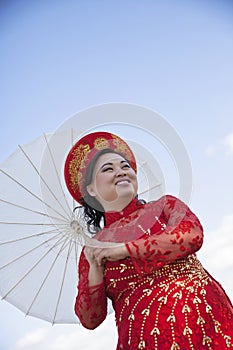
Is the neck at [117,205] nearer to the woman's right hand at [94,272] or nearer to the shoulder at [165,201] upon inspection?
the shoulder at [165,201]

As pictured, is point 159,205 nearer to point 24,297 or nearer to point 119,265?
point 119,265

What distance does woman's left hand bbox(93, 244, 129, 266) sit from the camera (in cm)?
186

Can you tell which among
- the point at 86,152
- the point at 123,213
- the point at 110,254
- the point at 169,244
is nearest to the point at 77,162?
the point at 86,152

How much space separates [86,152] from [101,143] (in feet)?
0.30

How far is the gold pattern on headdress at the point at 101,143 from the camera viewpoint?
2436 millimetres

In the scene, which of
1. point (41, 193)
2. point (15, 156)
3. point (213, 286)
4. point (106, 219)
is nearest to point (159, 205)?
point (106, 219)

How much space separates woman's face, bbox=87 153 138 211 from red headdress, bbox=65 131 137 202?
81 millimetres

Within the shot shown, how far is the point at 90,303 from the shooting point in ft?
6.75

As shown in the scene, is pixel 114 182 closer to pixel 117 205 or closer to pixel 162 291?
pixel 117 205

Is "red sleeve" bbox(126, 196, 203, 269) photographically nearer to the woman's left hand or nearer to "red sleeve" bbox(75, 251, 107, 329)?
the woman's left hand

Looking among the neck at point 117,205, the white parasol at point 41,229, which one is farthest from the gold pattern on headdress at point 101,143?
the neck at point 117,205

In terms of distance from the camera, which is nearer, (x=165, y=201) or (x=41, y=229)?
(x=165, y=201)

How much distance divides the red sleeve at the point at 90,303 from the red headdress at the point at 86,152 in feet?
1.69

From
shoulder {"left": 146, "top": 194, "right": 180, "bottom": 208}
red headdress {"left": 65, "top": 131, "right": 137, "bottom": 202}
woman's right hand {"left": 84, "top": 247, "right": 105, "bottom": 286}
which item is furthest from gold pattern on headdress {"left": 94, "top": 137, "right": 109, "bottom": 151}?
woman's right hand {"left": 84, "top": 247, "right": 105, "bottom": 286}
